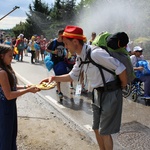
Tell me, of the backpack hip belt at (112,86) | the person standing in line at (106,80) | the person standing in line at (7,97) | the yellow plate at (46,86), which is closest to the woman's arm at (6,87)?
the person standing in line at (7,97)

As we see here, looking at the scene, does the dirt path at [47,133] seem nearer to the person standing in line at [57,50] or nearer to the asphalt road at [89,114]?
the asphalt road at [89,114]

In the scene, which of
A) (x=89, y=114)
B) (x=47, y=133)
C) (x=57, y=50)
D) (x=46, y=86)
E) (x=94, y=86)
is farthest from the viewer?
(x=57, y=50)

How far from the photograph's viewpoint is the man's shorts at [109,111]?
10.1 ft

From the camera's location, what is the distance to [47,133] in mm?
4512

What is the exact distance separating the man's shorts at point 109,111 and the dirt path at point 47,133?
979 millimetres

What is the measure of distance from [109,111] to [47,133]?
1814mm

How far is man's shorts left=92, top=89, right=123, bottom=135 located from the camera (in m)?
3.08

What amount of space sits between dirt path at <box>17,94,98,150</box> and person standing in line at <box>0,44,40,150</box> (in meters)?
1.05

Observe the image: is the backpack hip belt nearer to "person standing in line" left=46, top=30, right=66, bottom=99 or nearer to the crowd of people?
the crowd of people

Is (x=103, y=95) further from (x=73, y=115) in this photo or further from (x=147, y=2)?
(x=147, y=2)

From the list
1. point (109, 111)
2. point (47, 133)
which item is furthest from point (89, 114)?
point (109, 111)

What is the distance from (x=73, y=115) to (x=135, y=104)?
1.86 meters

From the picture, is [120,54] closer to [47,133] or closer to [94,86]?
[94,86]

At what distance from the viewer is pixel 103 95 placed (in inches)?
123
